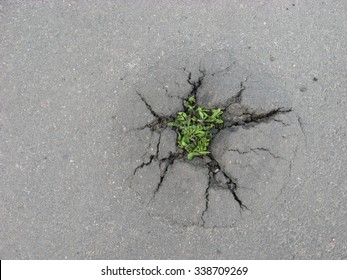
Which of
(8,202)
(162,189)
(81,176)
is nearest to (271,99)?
(162,189)

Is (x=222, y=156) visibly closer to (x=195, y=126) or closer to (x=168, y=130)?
(x=195, y=126)

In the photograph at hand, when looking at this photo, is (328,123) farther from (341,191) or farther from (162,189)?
(162,189)

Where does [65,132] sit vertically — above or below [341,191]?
above
